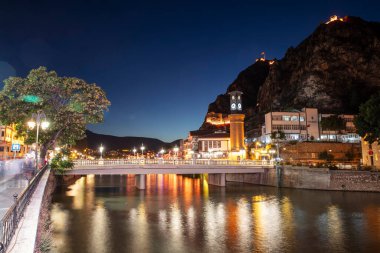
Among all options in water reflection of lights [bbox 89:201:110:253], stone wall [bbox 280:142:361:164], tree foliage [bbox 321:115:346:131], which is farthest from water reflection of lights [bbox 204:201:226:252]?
tree foliage [bbox 321:115:346:131]

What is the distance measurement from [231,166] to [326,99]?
264 feet

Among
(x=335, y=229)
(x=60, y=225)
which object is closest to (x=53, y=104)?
(x=60, y=225)

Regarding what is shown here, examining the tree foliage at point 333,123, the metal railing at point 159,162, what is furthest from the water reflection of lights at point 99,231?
the tree foliage at point 333,123

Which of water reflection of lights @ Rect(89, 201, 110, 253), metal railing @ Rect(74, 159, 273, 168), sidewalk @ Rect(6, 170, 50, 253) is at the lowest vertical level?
water reflection of lights @ Rect(89, 201, 110, 253)

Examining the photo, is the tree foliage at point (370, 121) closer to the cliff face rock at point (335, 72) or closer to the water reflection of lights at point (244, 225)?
the water reflection of lights at point (244, 225)

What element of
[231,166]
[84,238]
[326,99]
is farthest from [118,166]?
[326,99]

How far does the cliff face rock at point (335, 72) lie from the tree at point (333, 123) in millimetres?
20227

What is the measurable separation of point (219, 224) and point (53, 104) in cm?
2522

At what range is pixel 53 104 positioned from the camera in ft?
133

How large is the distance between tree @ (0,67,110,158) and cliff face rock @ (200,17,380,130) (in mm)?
91963

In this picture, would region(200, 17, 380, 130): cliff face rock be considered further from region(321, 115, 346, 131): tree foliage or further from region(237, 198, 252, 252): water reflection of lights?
region(237, 198, 252, 252): water reflection of lights

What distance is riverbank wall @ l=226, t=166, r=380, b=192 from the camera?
53.9 meters

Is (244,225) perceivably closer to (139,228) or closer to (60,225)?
(139,228)

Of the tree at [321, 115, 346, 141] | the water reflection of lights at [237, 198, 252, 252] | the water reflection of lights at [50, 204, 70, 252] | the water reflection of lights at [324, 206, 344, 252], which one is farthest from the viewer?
the tree at [321, 115, 346, 141]
